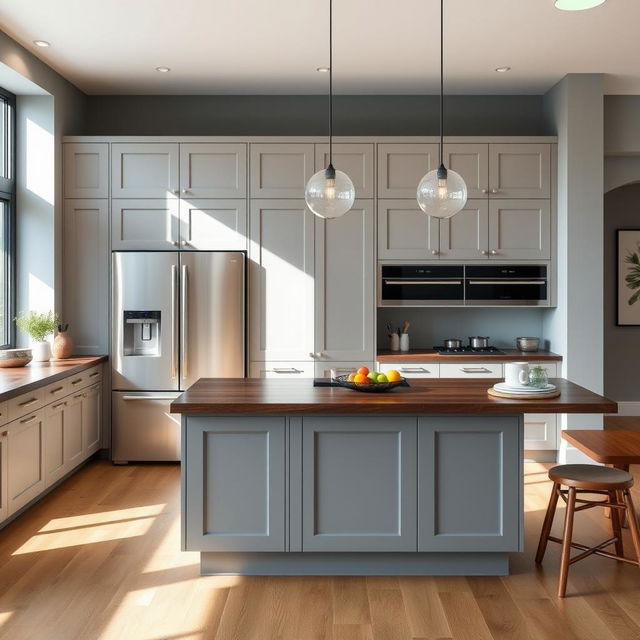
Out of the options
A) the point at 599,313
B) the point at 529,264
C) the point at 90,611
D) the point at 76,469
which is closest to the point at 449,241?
the point at 529,264

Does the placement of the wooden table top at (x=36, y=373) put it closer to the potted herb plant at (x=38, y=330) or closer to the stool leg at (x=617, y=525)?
the potted herb plant at (x=38, y=330)

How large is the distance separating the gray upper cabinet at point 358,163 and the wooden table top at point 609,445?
2.39 metres

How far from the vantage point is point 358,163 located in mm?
5500

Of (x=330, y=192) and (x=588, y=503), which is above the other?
(x=330, y=192)

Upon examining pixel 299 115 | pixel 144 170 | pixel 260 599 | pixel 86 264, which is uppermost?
pixel 299 115

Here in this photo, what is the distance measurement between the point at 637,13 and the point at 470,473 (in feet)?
9.64

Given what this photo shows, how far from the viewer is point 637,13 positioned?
420 cm

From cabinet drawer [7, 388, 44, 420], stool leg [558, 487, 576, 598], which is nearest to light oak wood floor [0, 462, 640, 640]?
stool leg [558, 487, 576, 598]

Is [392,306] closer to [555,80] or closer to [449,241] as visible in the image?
[449,241]

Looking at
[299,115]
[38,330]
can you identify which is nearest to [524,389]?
[38,330]

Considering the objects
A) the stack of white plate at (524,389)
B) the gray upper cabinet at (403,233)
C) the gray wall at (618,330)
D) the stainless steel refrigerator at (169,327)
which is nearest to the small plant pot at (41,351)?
the stainless steel refrigerator at (169,327)

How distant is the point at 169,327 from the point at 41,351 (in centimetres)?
91

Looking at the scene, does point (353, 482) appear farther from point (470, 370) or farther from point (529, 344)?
point (529, 344)

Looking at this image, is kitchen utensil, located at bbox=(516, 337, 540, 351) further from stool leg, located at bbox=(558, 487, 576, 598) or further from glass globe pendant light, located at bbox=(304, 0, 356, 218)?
glass globe pendant light, located at bbox=(304, 0, 356, 218)
